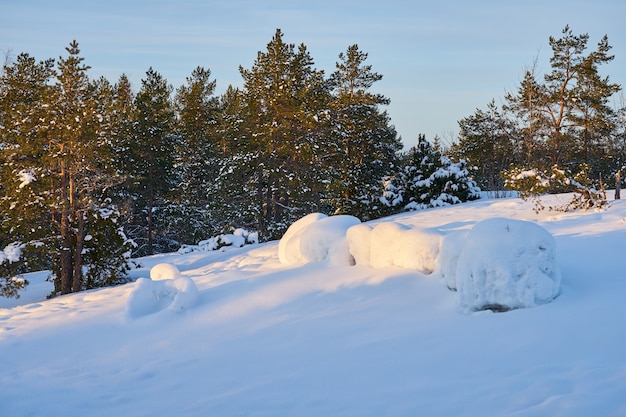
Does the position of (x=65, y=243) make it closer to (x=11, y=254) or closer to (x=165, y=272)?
(x=11, y=254)

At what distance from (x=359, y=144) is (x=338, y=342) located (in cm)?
2064

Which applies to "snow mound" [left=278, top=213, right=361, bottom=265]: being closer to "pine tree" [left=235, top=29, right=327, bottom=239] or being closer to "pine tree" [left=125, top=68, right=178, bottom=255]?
"pine tree" [left=235, top=29, right=327, bottom=239]

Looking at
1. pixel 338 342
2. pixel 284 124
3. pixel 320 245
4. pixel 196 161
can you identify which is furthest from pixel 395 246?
pixel 196 161

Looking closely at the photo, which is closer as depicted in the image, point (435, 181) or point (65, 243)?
point (65, 243)

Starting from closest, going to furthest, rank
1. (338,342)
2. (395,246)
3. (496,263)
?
(338,342) → (496,263) → (395,246)

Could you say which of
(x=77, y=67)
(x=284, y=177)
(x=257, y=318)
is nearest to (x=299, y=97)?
(x=284, y=177)

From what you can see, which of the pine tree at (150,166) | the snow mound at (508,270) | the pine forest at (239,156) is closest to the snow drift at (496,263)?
the snow mound at (508,270)

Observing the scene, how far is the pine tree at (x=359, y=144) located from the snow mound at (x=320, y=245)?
11963 mm

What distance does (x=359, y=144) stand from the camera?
2619 cm

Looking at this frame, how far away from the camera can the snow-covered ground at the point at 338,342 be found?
14.7ft

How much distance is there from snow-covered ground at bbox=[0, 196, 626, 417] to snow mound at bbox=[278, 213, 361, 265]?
55 mm

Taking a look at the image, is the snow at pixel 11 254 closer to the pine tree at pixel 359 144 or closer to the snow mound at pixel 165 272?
the snow mound at pixel 165 272

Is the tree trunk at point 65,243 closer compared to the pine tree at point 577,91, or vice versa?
the tree trunk at point 65,243

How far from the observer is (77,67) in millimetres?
13055
